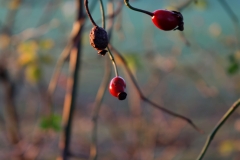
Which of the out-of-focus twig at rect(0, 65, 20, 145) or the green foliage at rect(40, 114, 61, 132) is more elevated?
the green foliage at rect(40, 114, 61, 132)

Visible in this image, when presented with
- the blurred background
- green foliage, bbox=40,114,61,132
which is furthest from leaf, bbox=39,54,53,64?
green foliage, bbox=40,114,61,132

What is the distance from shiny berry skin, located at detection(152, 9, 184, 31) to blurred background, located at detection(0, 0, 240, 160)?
19.8 inches

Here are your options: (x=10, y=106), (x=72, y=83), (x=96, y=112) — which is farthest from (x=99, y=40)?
(x=10, y=106)

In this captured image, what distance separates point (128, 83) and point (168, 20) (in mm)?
2155

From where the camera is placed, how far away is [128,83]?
2.68 m

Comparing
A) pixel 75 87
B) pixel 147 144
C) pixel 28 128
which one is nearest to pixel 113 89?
pixel 75 87

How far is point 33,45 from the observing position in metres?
1.67

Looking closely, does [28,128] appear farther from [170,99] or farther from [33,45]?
[33,45]

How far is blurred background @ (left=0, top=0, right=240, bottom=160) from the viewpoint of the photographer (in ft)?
5.74

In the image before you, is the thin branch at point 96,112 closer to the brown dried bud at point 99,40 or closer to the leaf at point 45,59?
the brown dried bud at point 99,40

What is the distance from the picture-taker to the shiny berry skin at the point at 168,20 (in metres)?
0.53

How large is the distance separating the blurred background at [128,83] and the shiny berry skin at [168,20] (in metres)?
0.50

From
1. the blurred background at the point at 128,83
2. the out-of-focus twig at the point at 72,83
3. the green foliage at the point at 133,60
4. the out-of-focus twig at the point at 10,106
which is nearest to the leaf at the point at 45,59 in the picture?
the blurred background at the point at 128,83

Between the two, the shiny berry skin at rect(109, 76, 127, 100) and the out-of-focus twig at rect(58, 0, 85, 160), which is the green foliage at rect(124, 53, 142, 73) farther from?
the shiny berry skin at rect(109, 76, 127, 100)
